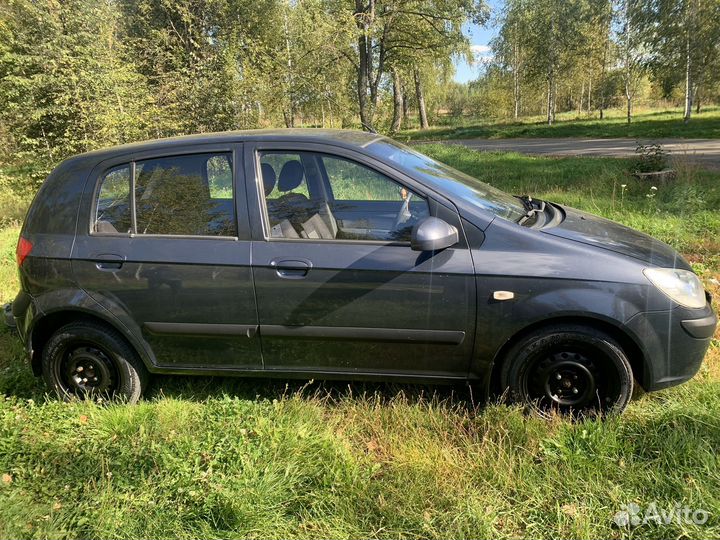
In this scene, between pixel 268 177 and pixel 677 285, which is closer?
pixel 677 285

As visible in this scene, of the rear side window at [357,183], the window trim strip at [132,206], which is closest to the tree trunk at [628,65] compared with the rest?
the rear side window at [357,183]

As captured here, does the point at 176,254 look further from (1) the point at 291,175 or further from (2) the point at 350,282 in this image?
(2) the point at 350,282

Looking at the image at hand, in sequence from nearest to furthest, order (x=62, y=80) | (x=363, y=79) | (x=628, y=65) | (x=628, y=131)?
(x=62, y=80), (x=363, y=79), (x=628, y=131), (x=628, y=65)

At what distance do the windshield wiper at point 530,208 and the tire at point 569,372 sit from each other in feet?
2.42

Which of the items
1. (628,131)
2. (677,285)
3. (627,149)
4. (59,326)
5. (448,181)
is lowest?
(59,326)

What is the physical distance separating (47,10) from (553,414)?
45.0 ft

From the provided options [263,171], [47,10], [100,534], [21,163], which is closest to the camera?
[100,534]

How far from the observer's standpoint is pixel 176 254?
9.65 ft

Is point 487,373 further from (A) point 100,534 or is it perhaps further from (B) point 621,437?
(A) point 100,534

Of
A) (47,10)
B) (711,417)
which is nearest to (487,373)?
(711,417)

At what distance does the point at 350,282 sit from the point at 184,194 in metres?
1.24

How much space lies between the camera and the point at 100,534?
2.25 m

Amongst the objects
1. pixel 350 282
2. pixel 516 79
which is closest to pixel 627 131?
pixel 516 79

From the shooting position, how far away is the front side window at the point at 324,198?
2949 millimetres
